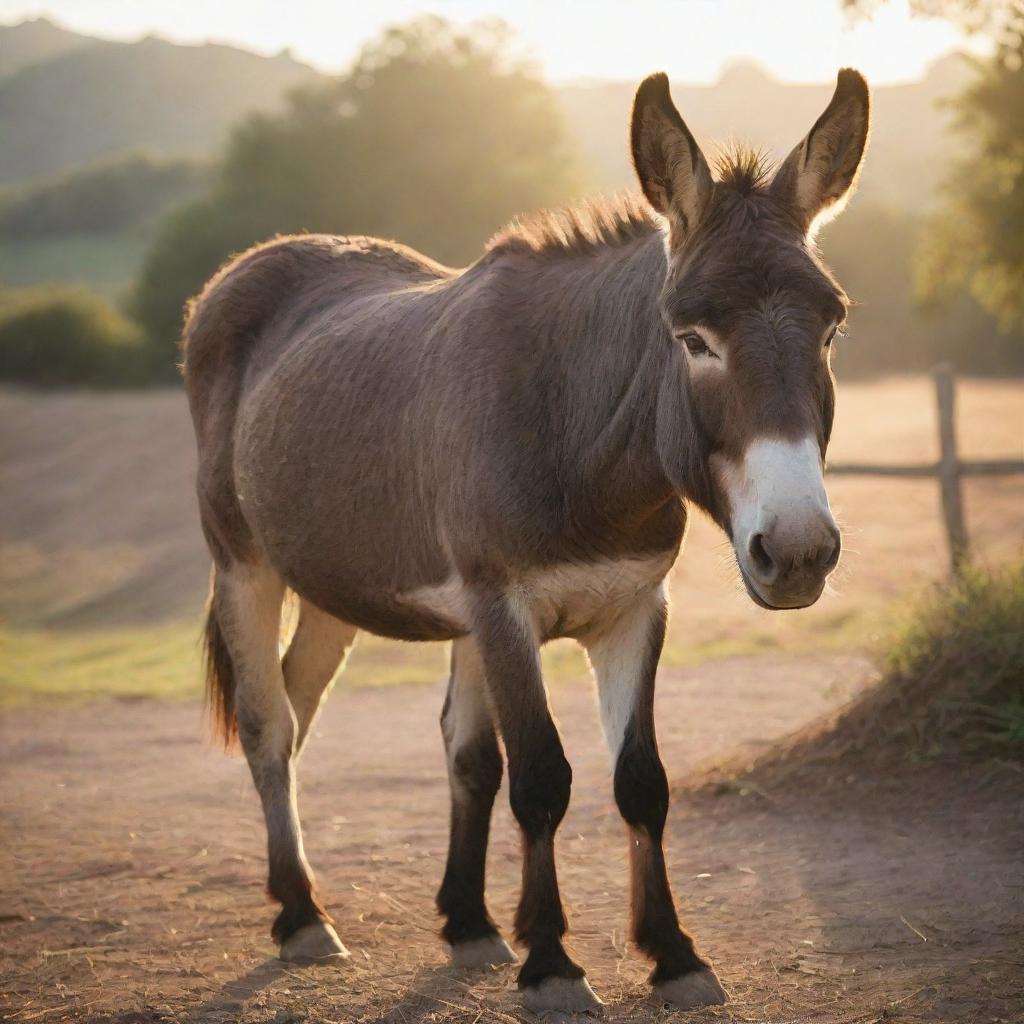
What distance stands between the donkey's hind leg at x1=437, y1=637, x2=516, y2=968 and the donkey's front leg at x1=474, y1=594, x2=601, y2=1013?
0.58m

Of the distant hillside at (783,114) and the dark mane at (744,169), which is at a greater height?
the distant hillside at (783,114)

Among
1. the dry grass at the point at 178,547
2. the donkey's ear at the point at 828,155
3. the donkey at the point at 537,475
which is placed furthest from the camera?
the dry grass at the point at 178,547

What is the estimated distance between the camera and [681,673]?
31.3 feet

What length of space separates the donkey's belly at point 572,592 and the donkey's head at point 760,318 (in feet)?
1.79

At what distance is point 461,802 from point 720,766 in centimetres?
208

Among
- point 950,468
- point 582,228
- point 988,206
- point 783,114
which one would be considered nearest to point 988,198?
point 988,206

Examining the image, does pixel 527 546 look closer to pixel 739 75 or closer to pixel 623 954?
pixel 623 954

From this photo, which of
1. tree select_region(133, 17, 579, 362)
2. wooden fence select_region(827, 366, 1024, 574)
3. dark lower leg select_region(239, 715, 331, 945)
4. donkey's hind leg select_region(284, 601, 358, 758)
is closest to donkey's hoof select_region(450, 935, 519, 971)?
dark lower leg select_region(239, 715, 331, 945)

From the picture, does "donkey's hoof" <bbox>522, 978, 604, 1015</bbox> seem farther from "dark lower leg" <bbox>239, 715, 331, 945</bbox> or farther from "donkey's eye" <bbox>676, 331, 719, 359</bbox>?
"donkey's eye" <bbox>676, 331, 719, 359</bbox>

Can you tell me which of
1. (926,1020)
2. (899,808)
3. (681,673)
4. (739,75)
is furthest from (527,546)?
(739,75)

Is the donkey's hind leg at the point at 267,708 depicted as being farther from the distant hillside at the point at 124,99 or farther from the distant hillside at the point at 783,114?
the distant hillside at the point at 783,114

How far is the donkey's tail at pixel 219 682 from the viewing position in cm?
527

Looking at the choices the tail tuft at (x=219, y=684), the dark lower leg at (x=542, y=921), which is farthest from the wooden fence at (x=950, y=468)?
the dark lower leg at (x=542, y=921)

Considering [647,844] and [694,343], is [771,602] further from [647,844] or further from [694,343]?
[647,844]
